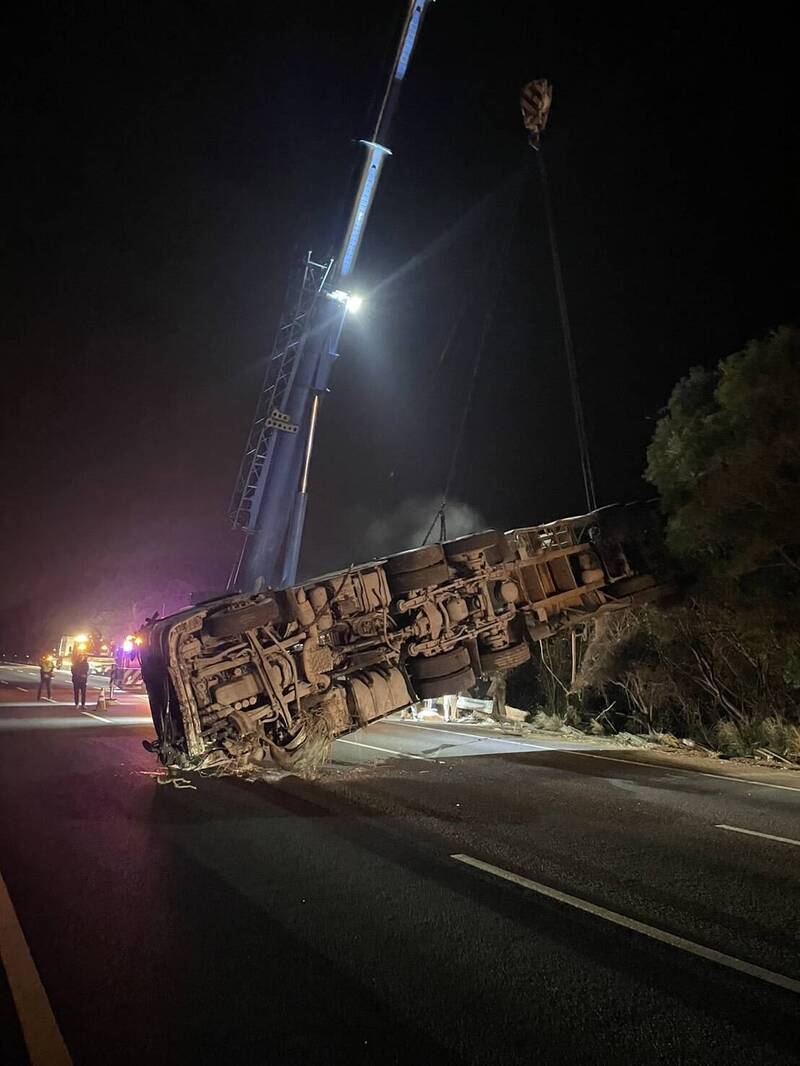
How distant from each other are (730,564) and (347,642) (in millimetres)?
6837

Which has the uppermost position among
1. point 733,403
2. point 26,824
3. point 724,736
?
point 733,403

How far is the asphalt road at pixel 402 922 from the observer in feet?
11.1

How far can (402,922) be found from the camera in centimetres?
468

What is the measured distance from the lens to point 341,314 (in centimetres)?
2014

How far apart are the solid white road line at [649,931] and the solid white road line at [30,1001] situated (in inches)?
125

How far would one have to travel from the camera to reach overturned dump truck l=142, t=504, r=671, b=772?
9719 millimetres

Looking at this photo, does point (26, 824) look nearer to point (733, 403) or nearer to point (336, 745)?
point (336, 745)

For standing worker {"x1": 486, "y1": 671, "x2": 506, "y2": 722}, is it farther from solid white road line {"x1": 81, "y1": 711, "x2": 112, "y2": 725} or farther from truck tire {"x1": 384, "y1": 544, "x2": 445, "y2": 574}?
solid white road line {"x1": 81, "y1": 711, "x2": 112, "y2": 725}

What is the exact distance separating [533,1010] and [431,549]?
26.2 ft

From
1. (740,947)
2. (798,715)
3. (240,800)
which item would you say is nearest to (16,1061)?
(740,947)

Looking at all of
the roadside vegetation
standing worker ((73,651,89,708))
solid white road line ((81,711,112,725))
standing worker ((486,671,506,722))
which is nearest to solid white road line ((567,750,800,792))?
the roadside vegetation

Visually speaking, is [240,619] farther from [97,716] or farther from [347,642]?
[97,716]

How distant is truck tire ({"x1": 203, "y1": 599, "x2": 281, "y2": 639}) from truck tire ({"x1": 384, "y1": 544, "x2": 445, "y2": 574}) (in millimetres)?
1968

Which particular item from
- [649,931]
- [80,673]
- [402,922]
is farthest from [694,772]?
[80,673]
